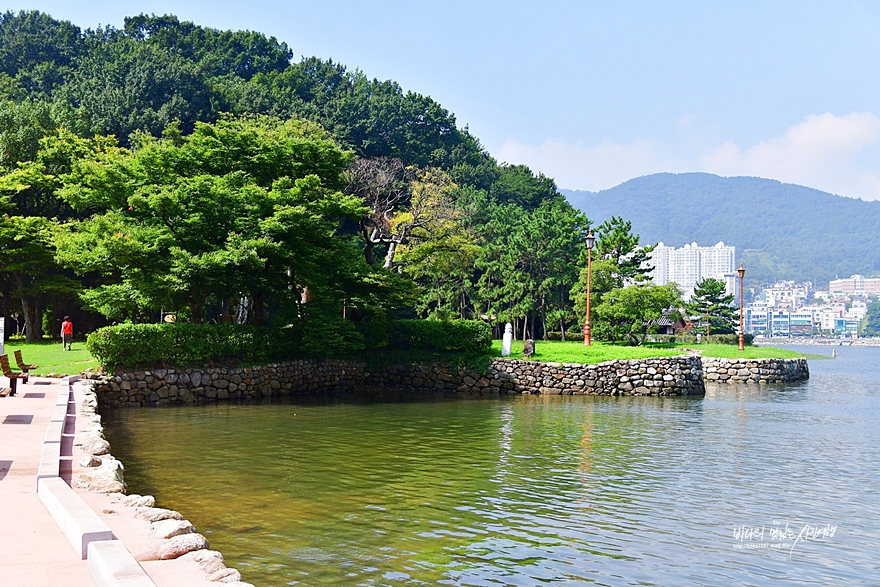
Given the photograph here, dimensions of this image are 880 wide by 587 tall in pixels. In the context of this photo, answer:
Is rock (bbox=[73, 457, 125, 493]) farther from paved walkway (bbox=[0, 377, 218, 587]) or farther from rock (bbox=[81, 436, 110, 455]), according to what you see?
rock (bbox=[81, 436, 110, 455])

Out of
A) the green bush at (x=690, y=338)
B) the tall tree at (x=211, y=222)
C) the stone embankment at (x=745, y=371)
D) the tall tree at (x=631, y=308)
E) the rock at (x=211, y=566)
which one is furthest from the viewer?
the green bush at (x=690, y=338)

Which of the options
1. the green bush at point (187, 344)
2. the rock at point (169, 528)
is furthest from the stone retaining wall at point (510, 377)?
the rock at point (169, 528)

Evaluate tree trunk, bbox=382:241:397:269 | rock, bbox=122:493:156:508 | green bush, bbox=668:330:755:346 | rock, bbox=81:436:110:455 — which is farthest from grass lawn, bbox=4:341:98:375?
green bush, bbox=668:330:755:346

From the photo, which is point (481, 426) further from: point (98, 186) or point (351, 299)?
point (98, 186)

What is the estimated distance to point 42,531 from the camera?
722 cm

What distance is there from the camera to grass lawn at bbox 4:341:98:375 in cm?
2333

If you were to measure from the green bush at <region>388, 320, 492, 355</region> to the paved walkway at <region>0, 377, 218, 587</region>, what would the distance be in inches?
766

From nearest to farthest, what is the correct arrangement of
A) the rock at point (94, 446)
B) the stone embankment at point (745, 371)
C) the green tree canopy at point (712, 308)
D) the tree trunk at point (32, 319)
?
the rock at point (94, 446), the tree trunk at point (32, 319), the stone embankment at point (745, 371), the green tree canopy at point (712, 308)

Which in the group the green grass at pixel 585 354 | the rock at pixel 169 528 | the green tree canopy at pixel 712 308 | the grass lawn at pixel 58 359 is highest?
the green tree canopy at pixel 712 308

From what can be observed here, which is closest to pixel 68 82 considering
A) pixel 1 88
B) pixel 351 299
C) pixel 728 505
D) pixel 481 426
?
pixel 1 88

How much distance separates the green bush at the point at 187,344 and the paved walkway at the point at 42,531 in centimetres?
1088

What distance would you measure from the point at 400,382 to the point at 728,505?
789 inches

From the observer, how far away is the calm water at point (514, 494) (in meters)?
8.62

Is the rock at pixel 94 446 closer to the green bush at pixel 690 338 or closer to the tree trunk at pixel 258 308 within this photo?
the tree trunk at pixel 258 308
